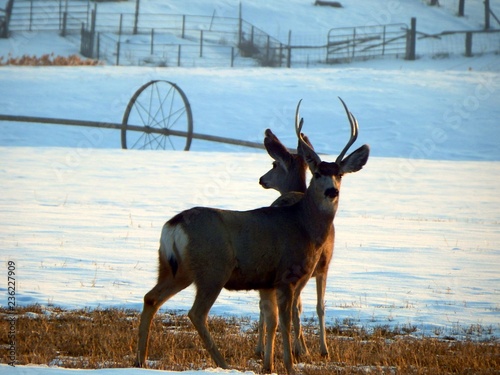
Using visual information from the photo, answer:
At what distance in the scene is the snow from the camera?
36.9ft

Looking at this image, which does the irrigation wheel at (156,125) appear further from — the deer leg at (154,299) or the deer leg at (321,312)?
the deer leg at (154,299)

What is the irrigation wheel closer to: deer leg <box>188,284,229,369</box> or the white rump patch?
the white rump patch

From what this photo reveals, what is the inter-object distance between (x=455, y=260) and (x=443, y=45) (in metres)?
50.3

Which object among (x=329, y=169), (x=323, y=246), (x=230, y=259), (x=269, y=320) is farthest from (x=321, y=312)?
(x=230, y=259)

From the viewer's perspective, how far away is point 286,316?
26.0 feet

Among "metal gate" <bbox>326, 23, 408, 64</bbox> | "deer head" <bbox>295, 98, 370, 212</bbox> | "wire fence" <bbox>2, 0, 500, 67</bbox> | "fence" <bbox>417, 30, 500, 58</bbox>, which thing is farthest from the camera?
"wire fence" <bbox>2, 0, 500, 67</bbox>

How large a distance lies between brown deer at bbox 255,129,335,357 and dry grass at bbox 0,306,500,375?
6.7 inches

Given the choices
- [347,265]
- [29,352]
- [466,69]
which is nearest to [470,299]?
[347,265]

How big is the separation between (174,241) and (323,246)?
148 cm

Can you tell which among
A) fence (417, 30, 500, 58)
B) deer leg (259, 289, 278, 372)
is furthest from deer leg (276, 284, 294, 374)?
fence (417, 30, 500, 58)

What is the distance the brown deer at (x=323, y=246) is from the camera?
28.4 feet

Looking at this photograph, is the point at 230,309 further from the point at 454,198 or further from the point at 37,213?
the point at 454,198

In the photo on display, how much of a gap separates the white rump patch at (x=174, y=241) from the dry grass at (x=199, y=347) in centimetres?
87

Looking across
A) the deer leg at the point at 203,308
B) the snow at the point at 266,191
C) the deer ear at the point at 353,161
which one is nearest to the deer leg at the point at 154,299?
the deer leg at the point at 203,308
